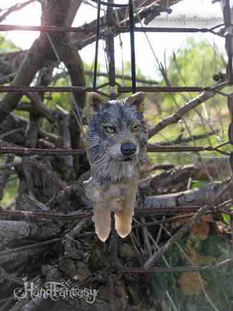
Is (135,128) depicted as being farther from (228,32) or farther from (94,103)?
(228,32)

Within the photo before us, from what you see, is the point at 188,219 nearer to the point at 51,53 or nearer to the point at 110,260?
the point at 110,260

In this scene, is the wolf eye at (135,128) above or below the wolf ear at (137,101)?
below

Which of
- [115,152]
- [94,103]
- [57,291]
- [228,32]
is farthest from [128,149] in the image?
[57,291]

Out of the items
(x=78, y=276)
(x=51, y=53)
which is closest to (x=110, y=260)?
(x=78, y=276)

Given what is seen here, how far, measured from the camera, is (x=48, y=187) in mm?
3473

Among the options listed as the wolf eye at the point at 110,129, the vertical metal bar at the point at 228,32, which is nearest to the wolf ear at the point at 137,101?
the wolf eye at the point at 110,129

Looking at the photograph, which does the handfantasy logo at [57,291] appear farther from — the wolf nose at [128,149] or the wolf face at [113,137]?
the wolf nose at [128,149]

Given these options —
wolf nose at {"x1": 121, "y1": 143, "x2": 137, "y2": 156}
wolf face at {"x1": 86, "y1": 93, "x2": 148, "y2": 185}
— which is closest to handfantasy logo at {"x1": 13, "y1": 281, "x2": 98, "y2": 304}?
wolf face at {"x1": 86, "y1": 93, "x2": 148, "y2": 185}

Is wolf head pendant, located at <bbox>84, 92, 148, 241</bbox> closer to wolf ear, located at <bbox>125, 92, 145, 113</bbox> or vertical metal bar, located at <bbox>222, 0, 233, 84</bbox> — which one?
wolf ear, located at <bbox>125, 92, 145, 113</bbox>

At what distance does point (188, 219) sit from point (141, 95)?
1866mm

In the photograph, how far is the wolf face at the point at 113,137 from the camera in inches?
50.6

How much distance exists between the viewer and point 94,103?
138cm

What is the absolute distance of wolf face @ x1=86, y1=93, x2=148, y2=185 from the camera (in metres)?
1.29

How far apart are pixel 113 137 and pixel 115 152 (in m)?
0.05
